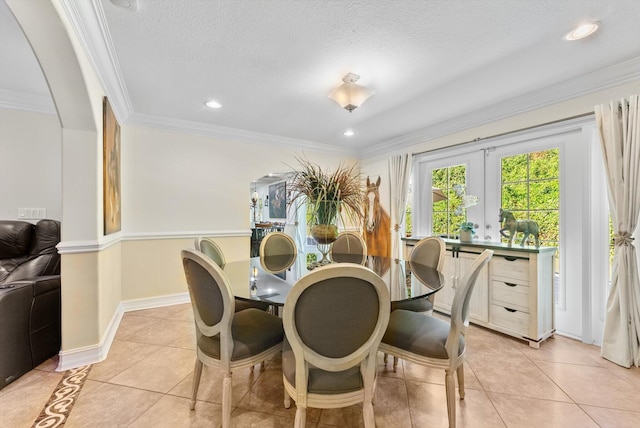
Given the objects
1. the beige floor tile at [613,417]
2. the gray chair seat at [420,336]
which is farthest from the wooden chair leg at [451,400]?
the beige floor tile at [613,417]

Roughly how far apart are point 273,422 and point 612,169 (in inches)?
125

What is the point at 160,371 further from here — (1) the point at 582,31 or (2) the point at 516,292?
(1) the point at 582,31

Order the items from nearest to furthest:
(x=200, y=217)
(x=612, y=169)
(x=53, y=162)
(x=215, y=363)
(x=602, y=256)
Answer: (x=215, y=363) < (x=612, y=169) < (x=602, y=256) < (x=53, y=162) < (x=200, y=217)

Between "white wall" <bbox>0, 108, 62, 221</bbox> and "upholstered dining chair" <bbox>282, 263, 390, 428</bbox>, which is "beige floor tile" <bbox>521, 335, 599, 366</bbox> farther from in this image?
"white wall" <bbox>0, 108, 62, 221</bbox>

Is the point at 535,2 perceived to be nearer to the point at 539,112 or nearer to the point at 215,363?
the point at 539,112

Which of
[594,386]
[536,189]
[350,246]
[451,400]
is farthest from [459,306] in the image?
[536,189]

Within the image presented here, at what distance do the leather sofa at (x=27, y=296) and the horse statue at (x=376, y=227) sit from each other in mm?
3721

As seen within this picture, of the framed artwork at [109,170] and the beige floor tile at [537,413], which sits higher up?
the framed artwork at [109,170]

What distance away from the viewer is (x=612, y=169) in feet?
7.37

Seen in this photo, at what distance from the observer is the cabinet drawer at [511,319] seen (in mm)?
2486

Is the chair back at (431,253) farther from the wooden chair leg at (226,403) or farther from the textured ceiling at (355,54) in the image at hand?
the wooden chair leg at (226,403)

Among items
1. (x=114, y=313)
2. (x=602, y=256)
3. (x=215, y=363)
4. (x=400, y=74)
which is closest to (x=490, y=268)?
(x=602, y=256)

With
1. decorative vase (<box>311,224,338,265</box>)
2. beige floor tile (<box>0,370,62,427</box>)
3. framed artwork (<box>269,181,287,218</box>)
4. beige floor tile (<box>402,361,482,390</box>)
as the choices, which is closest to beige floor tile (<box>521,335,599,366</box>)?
beige floor tile (<box>402,361,482,390</box>)

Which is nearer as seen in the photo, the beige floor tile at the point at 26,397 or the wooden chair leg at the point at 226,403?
the wooden chair leg at the point at 226,403
